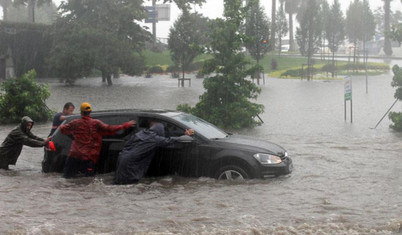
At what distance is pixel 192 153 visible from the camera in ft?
35.0

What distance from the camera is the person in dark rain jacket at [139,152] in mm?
10422

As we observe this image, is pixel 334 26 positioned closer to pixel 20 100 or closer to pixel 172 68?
pixel 172 68

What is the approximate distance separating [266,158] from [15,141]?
5.07 meters

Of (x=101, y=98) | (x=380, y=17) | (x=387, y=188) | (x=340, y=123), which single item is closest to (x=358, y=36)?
(x=101, y=98)

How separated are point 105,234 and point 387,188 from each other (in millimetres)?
5247

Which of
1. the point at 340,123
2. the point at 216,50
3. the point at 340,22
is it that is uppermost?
the point at 340,22

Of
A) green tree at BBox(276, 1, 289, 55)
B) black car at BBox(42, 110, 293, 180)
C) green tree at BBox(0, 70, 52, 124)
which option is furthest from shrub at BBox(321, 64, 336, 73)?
black car at BBox(42, 110, 293, 180)

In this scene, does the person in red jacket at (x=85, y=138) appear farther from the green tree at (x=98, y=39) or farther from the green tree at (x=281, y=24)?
the green tree at (x=281, y=24)

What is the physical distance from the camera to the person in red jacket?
1075cm

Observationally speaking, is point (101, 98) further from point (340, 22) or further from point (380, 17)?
point (380, 17)

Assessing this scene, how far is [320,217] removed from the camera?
8.64 m

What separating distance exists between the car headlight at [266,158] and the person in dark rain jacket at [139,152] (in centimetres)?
117

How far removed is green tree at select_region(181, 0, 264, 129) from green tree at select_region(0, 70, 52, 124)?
253 inches

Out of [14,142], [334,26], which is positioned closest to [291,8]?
[334,26]
